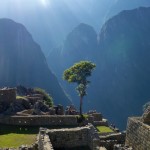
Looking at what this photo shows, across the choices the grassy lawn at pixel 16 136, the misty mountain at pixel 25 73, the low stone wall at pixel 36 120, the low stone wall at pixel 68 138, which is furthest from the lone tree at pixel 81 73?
the misty mountain at pixel 25 73

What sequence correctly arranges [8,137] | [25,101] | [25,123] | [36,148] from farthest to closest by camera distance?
1. [25,101]
2. [25,123]
3. [8,137]
4. [36,148]

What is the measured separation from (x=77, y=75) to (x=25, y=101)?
7.60 meters

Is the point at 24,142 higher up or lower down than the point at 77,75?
lower down

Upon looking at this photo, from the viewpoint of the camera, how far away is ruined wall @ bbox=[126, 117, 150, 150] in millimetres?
22109

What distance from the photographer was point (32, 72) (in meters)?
195

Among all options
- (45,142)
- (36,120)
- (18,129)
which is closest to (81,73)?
(36,120)

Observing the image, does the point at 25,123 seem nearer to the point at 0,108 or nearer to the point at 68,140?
the point at 0,108

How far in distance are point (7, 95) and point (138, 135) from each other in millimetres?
25404

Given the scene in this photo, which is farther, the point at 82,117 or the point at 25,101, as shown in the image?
the point at 25,101

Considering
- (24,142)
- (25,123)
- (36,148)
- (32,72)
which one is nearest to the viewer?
(36,148)

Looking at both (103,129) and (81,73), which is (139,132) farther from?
(81,73)

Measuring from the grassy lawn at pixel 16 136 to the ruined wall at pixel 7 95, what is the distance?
695cm

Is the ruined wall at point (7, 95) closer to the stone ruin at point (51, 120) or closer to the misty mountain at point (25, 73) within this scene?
the stone ruin at point (51, 120)

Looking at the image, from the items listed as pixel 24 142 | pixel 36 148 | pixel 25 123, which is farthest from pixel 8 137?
pixel 36 148
